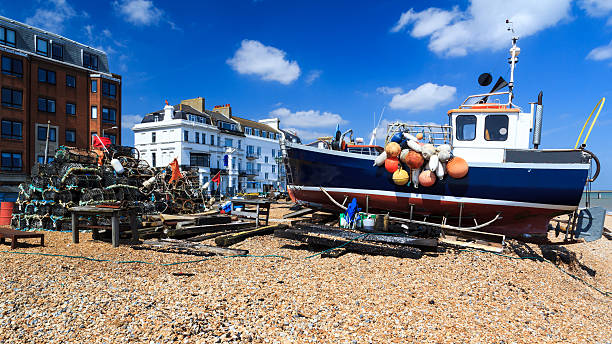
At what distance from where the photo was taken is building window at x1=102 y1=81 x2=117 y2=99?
38.5 metres

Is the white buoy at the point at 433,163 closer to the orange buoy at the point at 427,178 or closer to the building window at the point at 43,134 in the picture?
the orange buoy at the point at 427,178

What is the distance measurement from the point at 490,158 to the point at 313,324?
969 centimetres

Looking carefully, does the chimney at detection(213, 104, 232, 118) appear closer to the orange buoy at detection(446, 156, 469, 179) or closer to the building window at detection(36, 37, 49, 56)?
the building window at detection(36, 37, 49, 56)

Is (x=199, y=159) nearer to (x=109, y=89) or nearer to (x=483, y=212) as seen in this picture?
(x=109, y=89)

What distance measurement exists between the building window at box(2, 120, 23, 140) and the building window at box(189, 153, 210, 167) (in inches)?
793

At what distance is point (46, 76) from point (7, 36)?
4283mm

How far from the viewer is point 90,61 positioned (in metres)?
38.8

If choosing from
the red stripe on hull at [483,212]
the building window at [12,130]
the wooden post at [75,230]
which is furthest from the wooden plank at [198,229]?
the building window at [12,130]

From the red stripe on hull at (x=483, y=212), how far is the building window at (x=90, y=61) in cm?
3857

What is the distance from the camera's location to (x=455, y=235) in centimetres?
1106

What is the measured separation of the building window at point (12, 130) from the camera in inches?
1232

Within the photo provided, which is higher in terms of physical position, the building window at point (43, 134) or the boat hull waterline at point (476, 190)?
the building window at point (43, 134)

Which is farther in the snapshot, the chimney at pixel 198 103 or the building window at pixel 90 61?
the chimney at pixel 198 103

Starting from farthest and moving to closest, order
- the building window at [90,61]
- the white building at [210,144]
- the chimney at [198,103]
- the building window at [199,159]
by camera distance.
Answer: the chimney at [198,103], the building window at [199,159], the white building at [210,144], the building window at [90,61]
